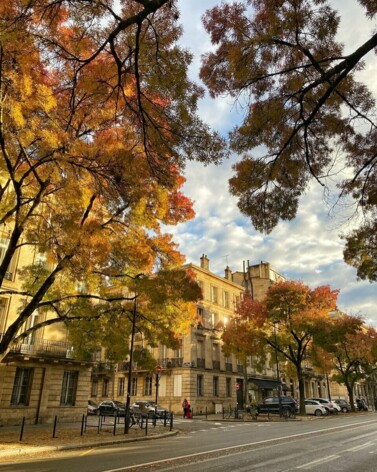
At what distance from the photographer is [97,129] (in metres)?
9.00

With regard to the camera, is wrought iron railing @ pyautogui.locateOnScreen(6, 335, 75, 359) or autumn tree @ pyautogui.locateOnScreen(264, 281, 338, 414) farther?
autumn tree @ pyautogui.locateOnScreen(264, 281, 338, 414)

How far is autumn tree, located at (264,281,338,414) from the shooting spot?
34.9 meters

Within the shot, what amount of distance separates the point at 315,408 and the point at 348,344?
1071 centimetres

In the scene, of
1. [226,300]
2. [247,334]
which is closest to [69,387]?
[247,334]

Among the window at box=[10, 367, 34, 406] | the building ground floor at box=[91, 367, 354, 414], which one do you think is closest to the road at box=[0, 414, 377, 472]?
Answer: the window at box=[10, 367, 34, 406]

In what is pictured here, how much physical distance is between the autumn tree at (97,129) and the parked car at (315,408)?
29302mm

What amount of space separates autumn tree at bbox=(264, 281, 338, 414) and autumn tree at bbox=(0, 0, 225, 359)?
23090mm

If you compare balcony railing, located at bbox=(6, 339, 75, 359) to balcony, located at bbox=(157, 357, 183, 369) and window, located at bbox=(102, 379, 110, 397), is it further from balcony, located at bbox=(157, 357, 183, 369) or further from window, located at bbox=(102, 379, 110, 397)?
window, located at bbox=(102, 379, 110, 397)

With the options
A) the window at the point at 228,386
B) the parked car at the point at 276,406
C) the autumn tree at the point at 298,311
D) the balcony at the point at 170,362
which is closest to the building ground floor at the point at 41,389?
the balcony at the point at 170,362

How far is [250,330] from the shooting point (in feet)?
119

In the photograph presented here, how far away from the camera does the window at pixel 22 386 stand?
22.2 metres

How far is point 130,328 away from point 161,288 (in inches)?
199

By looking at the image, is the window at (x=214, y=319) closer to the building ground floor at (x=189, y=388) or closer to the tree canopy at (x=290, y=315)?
the building ground floor at (x=189, y=388)

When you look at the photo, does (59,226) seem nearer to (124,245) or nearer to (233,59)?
(124,245)
